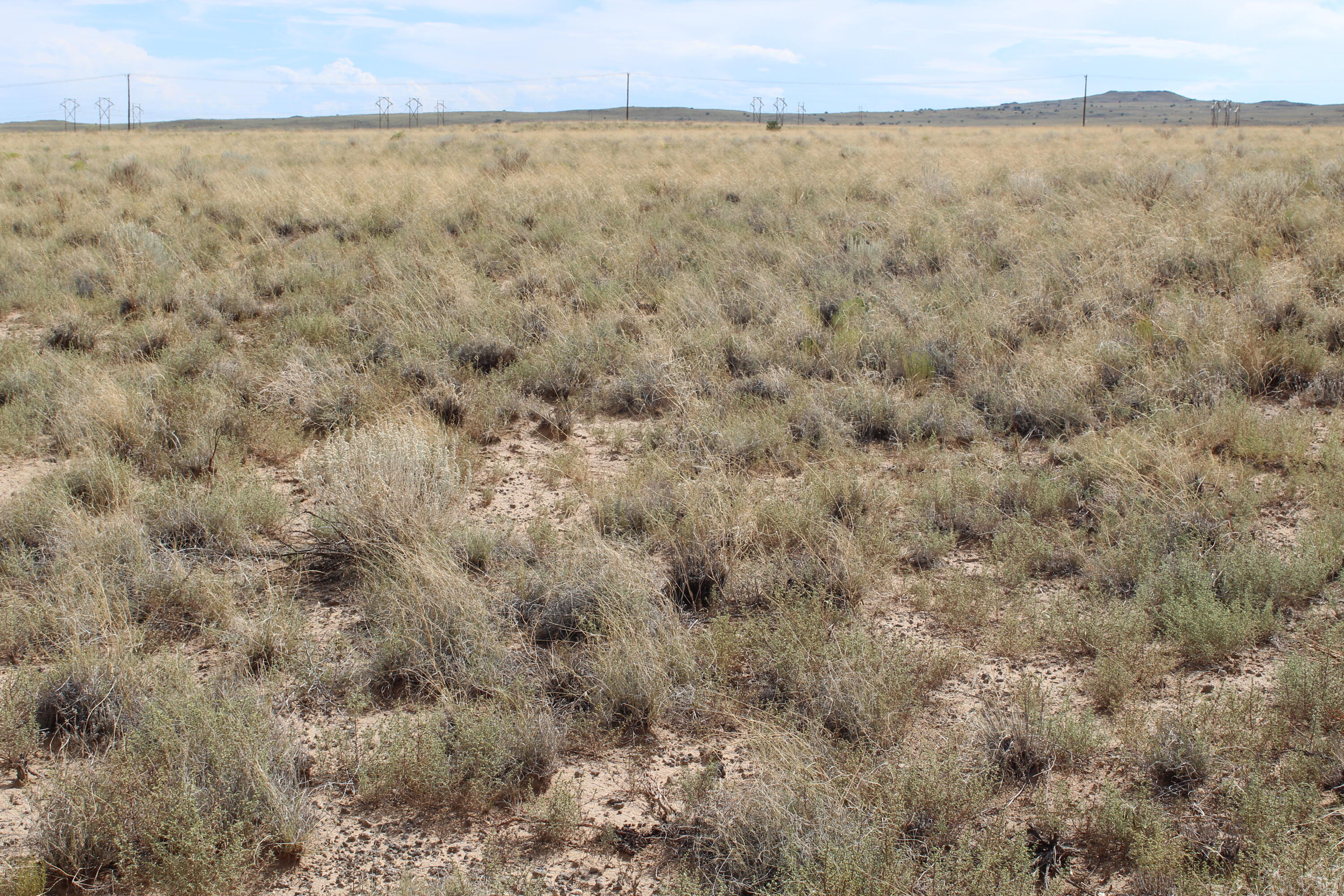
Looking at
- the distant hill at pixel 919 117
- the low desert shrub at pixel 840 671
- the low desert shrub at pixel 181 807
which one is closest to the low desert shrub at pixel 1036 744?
the low desert shrub at pixel 840 671

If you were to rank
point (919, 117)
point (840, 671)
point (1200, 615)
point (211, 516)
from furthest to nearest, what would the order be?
point (919, 117)
point (211, 516)
point (1200, 615)
point (840, 671)

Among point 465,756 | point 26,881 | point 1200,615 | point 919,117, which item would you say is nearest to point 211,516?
point 26,881

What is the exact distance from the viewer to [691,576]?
4059 mm

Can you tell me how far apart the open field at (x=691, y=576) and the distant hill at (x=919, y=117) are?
103 metres

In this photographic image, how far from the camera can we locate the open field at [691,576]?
256cm

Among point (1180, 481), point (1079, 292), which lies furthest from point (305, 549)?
point (1079, 292)

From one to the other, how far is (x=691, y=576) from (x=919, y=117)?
7146 inches

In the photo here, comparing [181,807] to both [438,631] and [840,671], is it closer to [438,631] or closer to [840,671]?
[438,631]

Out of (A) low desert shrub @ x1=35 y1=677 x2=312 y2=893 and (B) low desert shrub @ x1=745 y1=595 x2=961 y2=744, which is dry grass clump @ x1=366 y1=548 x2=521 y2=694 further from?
(B) low desert shrub @ x1=745 y1=595 x2=961 y2=744

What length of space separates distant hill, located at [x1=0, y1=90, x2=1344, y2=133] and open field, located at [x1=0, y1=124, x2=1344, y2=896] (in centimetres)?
10296

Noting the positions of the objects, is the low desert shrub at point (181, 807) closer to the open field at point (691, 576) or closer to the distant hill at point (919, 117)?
the open field at point (691, 576)

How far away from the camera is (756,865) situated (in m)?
2.45

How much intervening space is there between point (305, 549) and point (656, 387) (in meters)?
2.96

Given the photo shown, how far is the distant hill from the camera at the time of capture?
112 m
